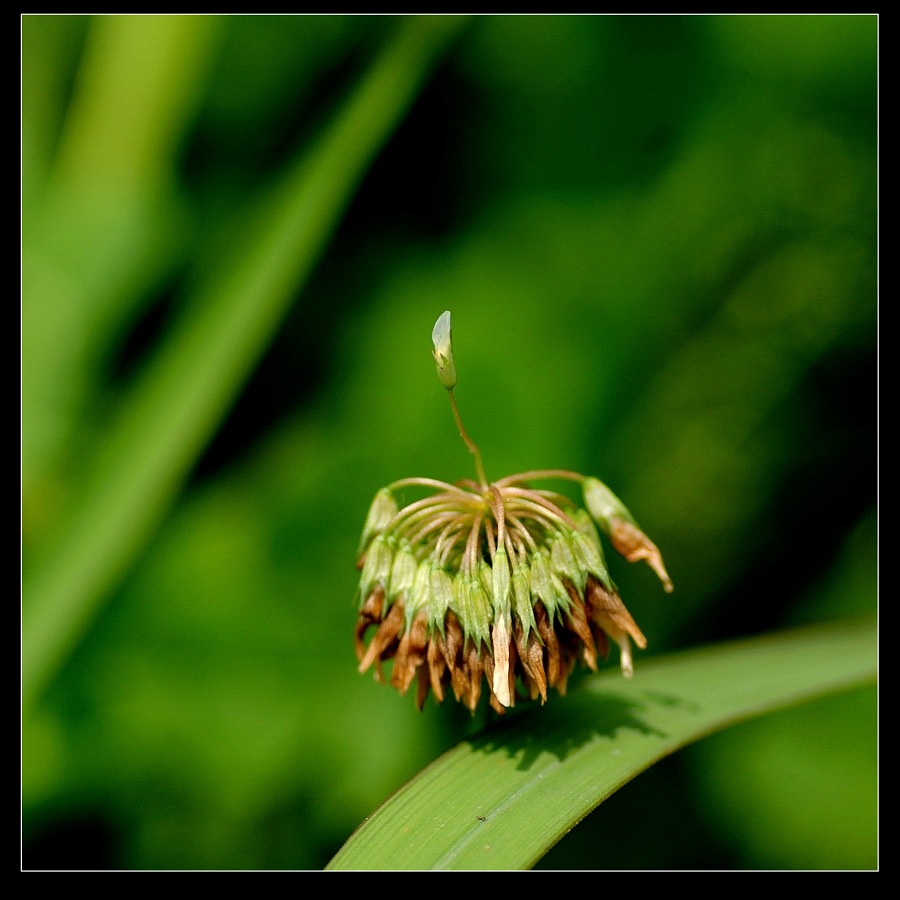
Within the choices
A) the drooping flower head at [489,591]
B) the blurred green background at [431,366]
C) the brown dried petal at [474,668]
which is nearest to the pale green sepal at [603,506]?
the drooping flower head at [489,591]

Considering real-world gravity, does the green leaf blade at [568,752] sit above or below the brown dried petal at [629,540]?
below

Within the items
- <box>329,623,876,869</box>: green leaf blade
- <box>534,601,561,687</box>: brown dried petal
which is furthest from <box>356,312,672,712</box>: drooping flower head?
<box>329,623,876,869</box>: green leaf blade

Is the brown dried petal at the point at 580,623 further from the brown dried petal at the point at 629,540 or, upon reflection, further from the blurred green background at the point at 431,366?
the blurred green background at the point at 431,366

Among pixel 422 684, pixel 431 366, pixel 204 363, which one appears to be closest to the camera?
pixel 422 684

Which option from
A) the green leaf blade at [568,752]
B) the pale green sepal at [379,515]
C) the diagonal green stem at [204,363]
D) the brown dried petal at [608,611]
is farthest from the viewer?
the diagonal green stem at [204,363]

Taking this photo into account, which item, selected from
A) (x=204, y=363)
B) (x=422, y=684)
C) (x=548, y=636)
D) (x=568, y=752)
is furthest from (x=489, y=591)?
(x=204, y=363)

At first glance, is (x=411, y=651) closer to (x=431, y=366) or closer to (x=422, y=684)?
(x=422, y=684)

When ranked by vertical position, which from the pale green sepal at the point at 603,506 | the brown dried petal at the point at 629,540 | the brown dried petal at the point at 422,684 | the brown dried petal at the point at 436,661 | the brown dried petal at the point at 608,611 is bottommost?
the brown dried petal at the point at 422,684
